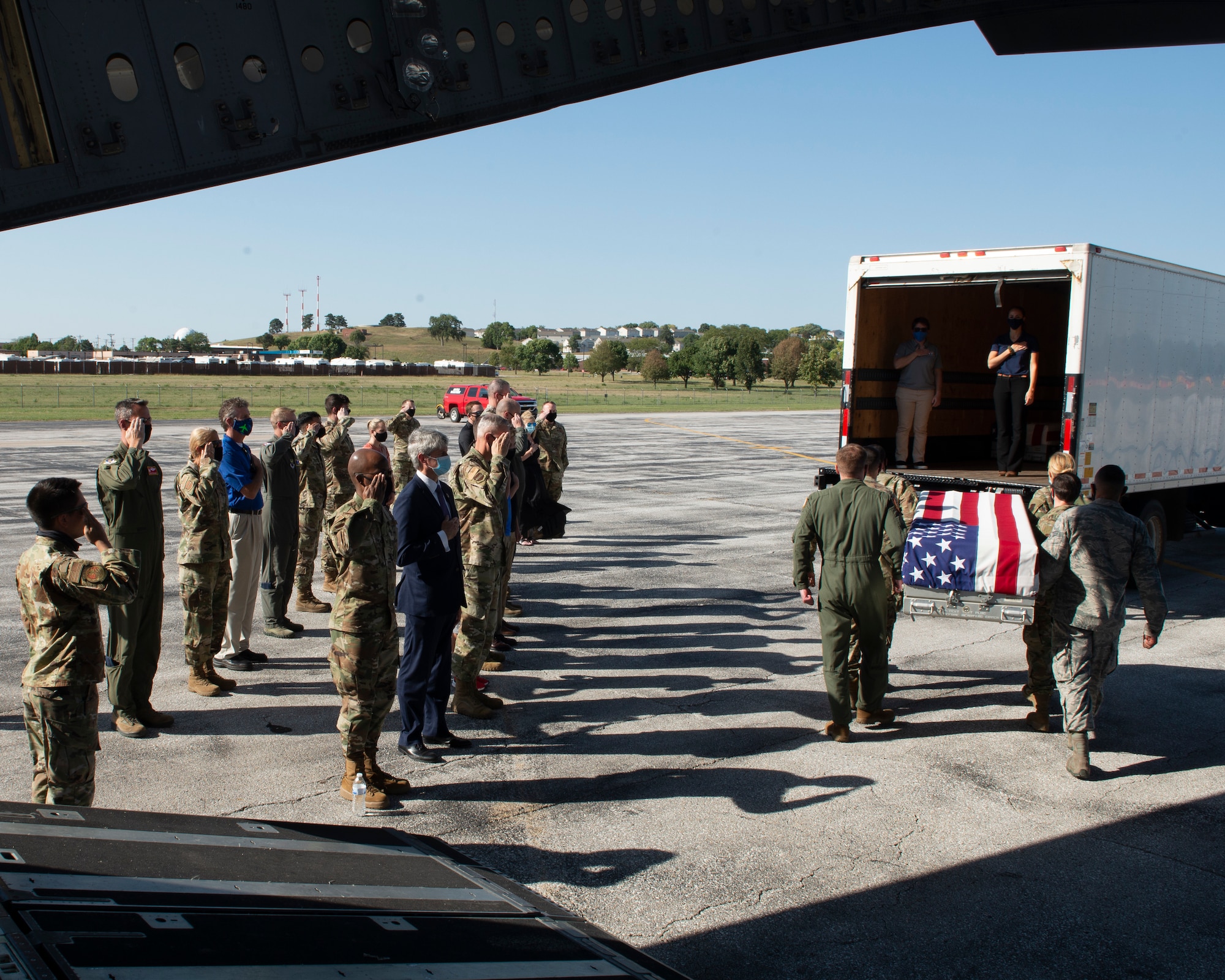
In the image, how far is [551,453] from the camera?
12438mm

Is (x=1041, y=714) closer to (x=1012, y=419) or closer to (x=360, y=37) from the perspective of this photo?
(x=1012, y=419)

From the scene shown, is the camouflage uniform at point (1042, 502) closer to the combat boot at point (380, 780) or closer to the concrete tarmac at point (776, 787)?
the concrete tarmac at point (776, 787)

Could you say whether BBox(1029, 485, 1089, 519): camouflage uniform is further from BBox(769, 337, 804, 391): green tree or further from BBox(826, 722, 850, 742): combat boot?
BBox(769, 337, 804, 391): green tree

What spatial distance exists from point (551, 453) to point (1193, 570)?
859cm

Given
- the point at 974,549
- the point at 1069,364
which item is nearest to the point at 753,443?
the point at 1069,364

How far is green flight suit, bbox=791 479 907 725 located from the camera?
6.47m

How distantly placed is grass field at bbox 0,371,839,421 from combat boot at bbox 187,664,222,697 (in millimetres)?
30307

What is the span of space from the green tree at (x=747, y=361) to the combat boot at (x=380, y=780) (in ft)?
331

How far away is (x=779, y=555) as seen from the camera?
13406 mm

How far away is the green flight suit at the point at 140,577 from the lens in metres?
6.34

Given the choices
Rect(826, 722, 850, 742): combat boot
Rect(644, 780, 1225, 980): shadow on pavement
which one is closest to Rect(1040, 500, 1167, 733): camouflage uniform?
Rect(644, 780, 1225, 980): shadow on pavement

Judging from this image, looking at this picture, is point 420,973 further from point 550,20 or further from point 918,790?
point 550,20

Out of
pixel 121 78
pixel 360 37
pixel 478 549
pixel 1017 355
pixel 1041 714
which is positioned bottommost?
pixel 1041 714

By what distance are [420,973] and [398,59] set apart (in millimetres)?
4173
